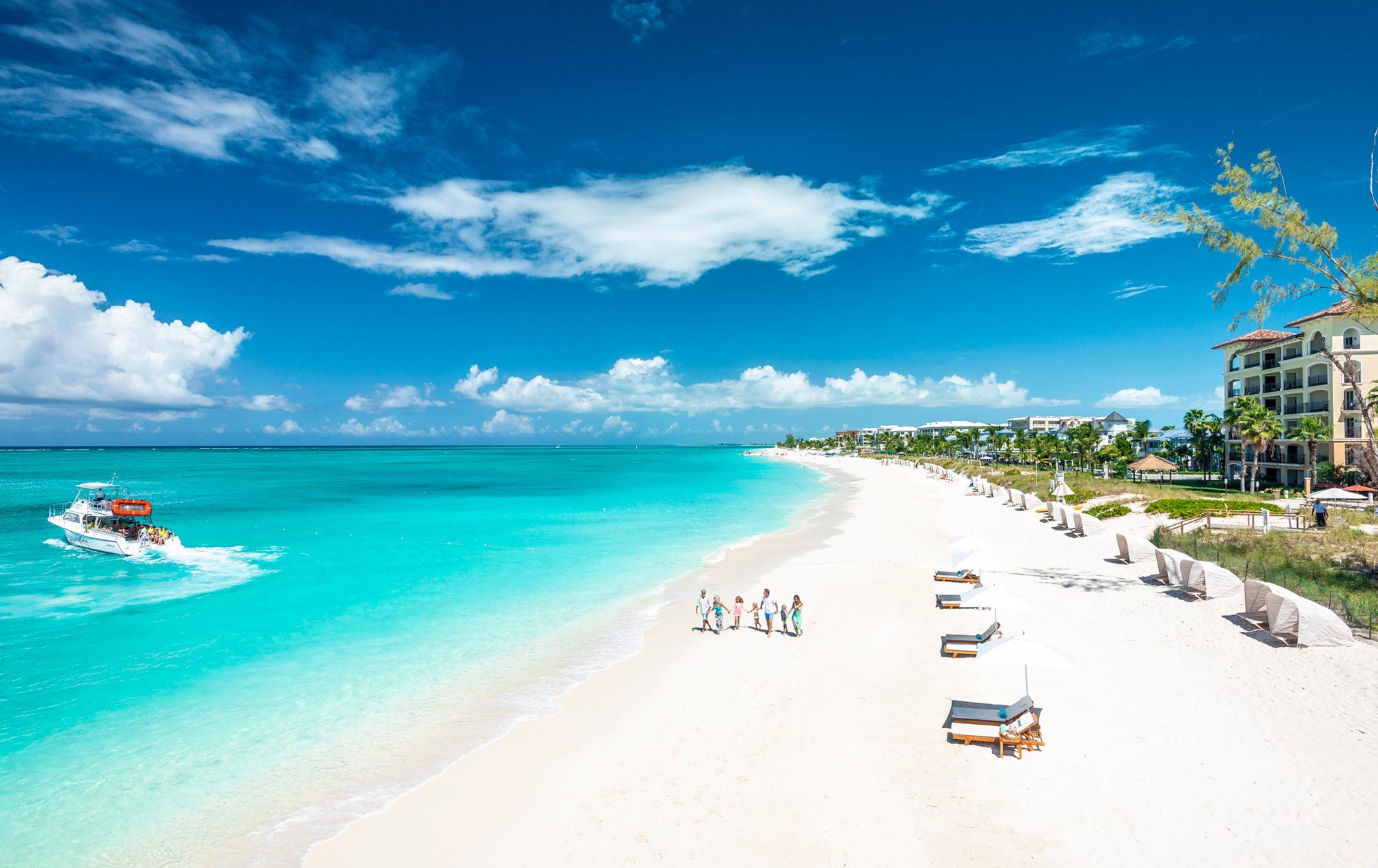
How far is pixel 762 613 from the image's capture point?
18.3 meters

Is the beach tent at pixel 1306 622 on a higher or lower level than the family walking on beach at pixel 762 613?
higher

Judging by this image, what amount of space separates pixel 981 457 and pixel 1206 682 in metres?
109

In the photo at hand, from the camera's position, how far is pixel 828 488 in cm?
7269

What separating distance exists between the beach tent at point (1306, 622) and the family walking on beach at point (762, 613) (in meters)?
10.2

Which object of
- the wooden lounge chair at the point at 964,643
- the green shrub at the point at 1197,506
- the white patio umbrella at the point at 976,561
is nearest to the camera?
the wooden lounge chair at the point at 964,643

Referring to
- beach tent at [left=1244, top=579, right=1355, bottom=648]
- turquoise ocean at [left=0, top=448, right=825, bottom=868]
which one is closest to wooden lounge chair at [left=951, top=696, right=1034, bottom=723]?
beach tent at [left=1244, top=579, right=1355, bottom=648]

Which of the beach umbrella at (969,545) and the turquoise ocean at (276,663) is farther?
the beach umbrella at (969,545)

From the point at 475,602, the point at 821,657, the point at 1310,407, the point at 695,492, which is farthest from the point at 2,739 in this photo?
the point at 1310,407

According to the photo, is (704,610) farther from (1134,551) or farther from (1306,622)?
(1134,551)

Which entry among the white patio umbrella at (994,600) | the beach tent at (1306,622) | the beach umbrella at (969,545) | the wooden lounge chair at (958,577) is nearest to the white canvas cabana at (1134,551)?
the wooden lounge chair at (958,577)

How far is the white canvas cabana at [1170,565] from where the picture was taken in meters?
18.2

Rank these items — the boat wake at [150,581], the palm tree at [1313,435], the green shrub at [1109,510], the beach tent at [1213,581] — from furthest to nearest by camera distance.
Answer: the palm tree at [1313,435] → the green shrub at [1109,510] → the boat wake at [150,581] → the beach tent at [1213,581]

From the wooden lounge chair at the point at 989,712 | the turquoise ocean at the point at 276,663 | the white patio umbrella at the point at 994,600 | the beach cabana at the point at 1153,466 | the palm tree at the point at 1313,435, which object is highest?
the palm tree at the point at 1313,435

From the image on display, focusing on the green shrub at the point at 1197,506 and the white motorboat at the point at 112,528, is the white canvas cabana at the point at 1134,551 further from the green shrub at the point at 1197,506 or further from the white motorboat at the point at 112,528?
the white motorboat at the point at 112,528
